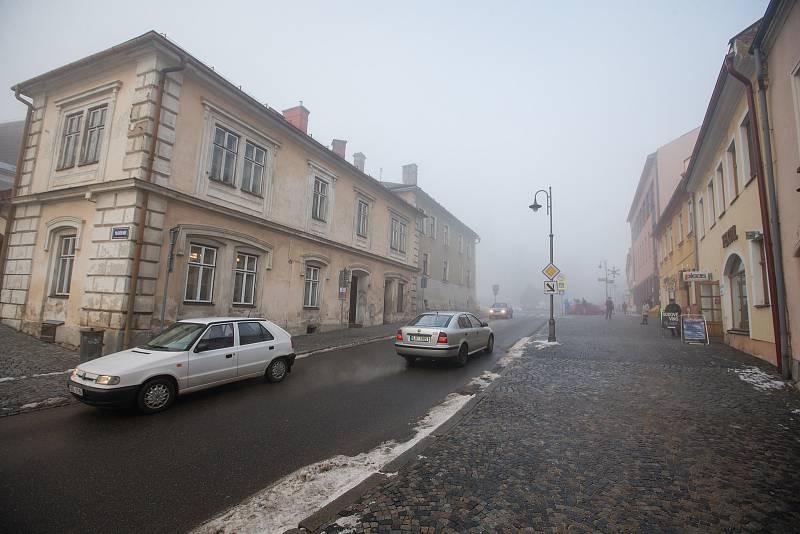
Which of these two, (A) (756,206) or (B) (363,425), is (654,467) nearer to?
(B) (363,425)

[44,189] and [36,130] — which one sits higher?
[36,130]

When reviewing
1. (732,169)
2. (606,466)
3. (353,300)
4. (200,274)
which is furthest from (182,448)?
(353,300)

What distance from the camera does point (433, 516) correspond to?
3156 millimetres

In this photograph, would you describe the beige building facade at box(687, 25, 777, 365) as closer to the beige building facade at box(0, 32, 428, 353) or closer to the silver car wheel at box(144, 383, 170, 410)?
the silver car wheel at box(144, 383, 170, 410)

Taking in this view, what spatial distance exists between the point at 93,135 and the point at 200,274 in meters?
5.63

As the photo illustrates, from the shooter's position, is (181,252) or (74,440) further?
(181,252)

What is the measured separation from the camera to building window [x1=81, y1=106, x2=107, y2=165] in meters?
12.2

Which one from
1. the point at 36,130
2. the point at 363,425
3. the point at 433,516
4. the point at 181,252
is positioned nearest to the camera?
the point at 433,516

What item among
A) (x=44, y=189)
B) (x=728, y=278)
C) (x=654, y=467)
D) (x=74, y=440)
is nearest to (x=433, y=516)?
(x=654, y=467)

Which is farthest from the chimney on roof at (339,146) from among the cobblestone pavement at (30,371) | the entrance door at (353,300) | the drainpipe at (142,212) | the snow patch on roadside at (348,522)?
the snow patch on roadside at (348,522)

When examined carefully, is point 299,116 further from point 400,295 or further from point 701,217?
point 701,217

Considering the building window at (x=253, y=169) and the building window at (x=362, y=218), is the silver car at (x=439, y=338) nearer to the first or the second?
the building window at (x=253, y=169)

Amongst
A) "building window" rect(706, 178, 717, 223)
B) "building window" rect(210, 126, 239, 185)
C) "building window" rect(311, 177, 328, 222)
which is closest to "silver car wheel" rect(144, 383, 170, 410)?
"building window" rect(210, 126, 239, 185)

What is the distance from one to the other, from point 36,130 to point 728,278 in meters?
24.9
